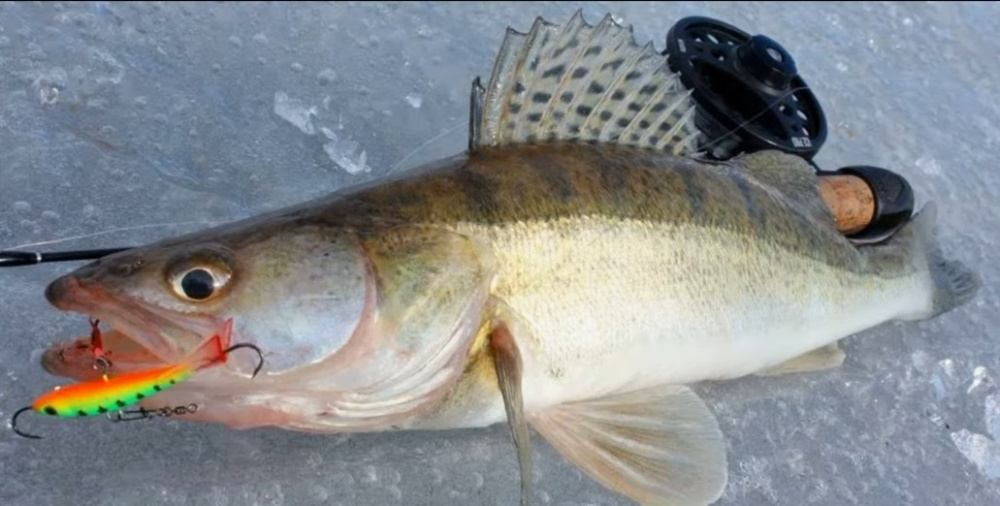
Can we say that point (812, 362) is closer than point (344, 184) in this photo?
Yes

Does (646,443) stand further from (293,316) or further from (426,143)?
(426,143)

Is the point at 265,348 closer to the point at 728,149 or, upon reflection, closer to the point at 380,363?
the point at 380,363

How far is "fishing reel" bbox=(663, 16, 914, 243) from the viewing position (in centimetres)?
274

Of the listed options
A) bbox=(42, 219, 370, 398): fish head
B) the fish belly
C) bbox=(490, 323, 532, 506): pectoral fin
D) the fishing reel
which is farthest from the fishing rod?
bbox=(42, 219, 370, 398): fish head

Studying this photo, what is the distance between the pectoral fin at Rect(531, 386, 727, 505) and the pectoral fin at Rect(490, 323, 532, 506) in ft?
0.65

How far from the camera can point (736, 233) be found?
7.52 ft

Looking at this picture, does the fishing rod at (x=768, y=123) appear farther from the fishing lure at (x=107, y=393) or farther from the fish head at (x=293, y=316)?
the fishing lure at (x=107, y=393)

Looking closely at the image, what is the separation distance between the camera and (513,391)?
1835 mm

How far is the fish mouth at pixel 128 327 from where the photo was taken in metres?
1.58

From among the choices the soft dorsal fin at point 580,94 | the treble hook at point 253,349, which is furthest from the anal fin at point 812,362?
the treble hook at point 253,349

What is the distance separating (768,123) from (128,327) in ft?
6.57

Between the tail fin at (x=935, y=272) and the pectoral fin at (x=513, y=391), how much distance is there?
149 centimetres

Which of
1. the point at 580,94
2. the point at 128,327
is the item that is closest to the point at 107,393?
the point at 128,327

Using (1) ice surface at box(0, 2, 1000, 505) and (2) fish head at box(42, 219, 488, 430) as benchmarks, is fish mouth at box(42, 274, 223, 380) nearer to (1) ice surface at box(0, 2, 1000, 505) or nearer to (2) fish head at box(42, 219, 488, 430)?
(2) fish head at box(42, 219, 488, 430)
